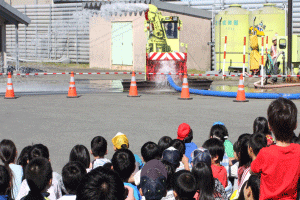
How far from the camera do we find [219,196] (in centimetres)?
412

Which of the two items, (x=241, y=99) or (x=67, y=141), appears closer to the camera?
(x=67, y=141)

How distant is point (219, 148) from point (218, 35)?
19211mm

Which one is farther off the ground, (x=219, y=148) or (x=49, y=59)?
(x=49, y=59)

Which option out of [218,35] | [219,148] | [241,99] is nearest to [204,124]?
[241,99]

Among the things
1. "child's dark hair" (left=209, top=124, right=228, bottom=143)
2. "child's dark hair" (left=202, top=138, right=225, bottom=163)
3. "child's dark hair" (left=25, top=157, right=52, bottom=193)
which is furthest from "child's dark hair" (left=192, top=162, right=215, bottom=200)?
"child's dark hair" (left=209, top=124, right=228, bottom=143)

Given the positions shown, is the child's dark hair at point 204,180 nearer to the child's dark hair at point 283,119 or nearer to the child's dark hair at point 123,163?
the child's dark hair at point 123,163

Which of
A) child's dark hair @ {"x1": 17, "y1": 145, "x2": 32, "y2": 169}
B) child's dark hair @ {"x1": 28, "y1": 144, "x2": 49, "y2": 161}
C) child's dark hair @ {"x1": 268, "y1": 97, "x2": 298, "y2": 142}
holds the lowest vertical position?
child's dark hair @ {"x1": 17, "y1": 145, "x2": 32, "y2": 169}

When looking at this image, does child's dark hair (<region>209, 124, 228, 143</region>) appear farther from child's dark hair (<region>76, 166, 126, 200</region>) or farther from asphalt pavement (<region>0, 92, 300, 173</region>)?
child's dark hair (<region>76, 166, 126, 200</region>)

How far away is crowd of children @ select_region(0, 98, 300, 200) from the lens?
3295 mm

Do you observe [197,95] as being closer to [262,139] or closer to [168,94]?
[168,94]

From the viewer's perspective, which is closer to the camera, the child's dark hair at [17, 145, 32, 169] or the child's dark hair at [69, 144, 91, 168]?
the child's dark hair at [69, 144, 91, 168]

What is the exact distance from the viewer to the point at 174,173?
3.91 metres

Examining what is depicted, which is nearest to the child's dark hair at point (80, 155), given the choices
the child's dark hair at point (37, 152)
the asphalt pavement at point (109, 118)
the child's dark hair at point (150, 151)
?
the child's dark hair at point (37, 152)

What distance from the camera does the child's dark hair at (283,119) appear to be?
3295mm
